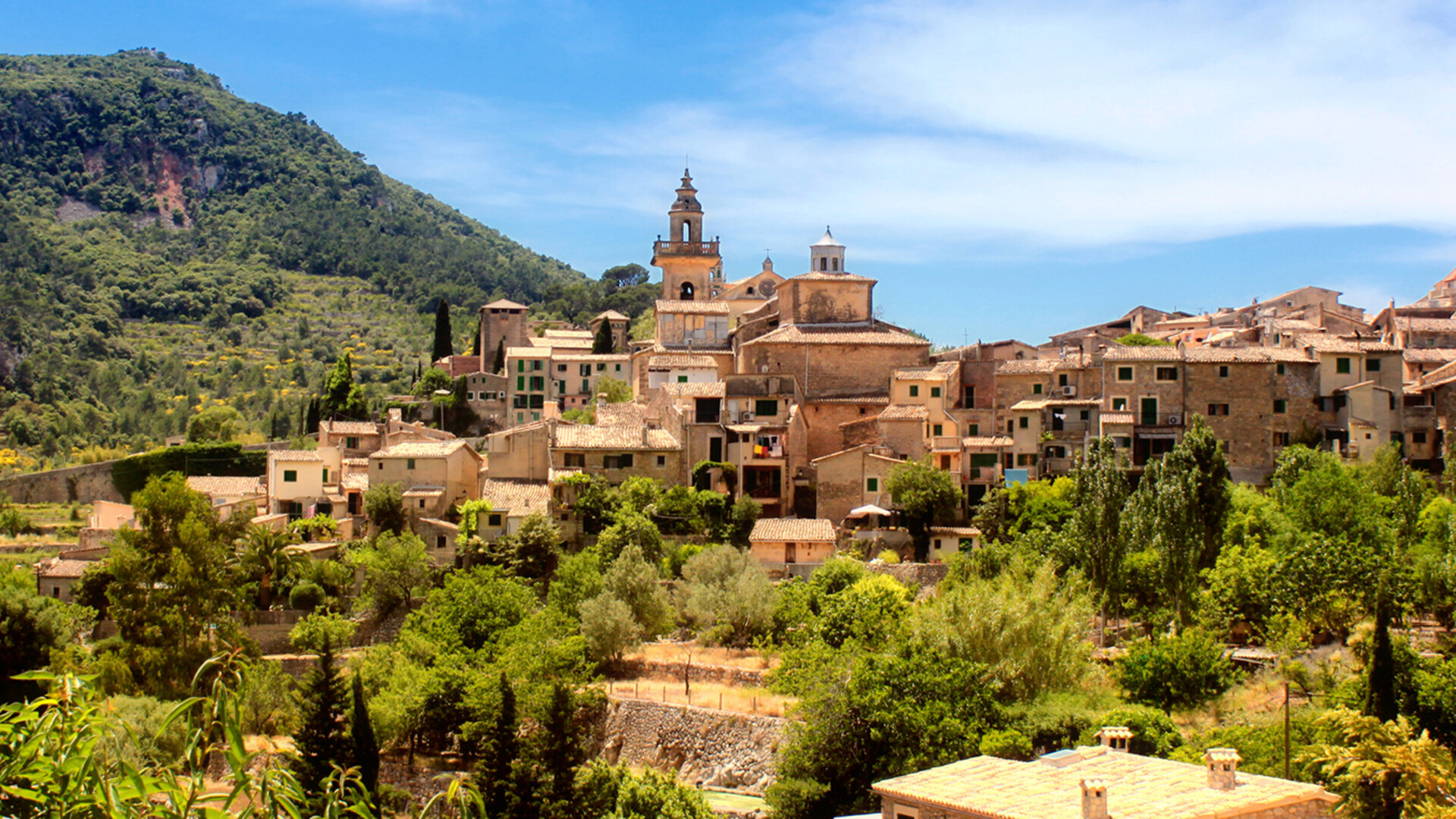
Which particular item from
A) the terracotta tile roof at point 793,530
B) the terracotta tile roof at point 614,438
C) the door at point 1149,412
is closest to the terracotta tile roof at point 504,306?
the terracotta tile roof at point 614,438

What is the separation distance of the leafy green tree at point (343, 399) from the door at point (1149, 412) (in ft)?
118

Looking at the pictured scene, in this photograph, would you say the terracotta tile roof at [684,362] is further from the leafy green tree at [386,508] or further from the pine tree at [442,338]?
the pine tree at [442,338]

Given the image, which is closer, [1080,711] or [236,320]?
[1080,711]

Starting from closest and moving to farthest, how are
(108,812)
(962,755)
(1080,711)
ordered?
(108,812) < (962,755) < (1080,711)

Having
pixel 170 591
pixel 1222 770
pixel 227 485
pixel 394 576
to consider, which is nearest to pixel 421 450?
pixel 394 576

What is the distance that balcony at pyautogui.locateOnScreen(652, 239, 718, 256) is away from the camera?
70.4 meters

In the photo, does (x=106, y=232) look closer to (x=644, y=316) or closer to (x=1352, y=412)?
(x=644, y=316)

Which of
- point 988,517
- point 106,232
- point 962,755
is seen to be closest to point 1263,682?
point 962,755

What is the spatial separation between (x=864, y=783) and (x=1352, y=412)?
88.5 feet

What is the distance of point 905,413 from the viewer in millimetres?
49219

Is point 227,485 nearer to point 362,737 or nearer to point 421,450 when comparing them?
point 421,450

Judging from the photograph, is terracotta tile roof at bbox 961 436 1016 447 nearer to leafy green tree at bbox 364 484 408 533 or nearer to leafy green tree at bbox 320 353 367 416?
leafy green tree at bbox 364 484 408 533

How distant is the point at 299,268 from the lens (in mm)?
157250

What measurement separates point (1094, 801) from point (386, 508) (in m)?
31.9
